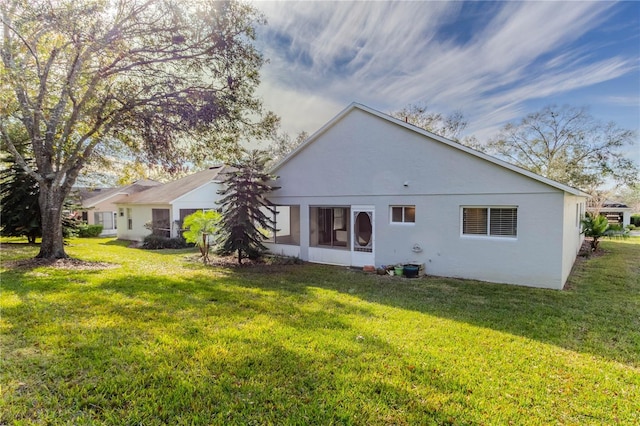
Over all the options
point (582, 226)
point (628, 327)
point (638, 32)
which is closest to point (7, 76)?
point (628, 327)

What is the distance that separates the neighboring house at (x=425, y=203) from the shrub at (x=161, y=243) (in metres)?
8.15

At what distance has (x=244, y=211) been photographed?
12.7 metres

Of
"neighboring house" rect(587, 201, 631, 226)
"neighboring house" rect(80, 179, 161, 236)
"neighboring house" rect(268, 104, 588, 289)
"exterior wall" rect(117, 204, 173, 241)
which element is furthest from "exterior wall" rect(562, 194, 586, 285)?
"neighboring house" rect(587, 201, 631, 226)

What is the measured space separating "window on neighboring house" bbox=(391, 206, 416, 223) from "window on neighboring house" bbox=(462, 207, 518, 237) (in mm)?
1722

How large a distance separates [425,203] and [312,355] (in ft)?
25.1

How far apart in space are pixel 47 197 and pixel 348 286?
11852 millimetres

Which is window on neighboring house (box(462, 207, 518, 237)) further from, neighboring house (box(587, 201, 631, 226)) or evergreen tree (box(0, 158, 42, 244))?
neighboring house (box(587, 201, 631, 226))

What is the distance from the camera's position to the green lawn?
135 inches

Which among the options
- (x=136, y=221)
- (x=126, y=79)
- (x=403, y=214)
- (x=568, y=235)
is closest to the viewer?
(x=568, y=235)

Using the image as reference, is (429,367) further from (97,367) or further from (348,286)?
(348,286)

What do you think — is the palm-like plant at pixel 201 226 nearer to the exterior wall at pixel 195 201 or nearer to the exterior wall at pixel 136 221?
the exterior wall at pixel 195 201

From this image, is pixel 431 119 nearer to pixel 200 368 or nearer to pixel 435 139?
pixel 435 139

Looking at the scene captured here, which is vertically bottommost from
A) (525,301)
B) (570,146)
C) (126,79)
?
(525,301)

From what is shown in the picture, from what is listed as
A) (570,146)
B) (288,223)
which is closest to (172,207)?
(288,223)
